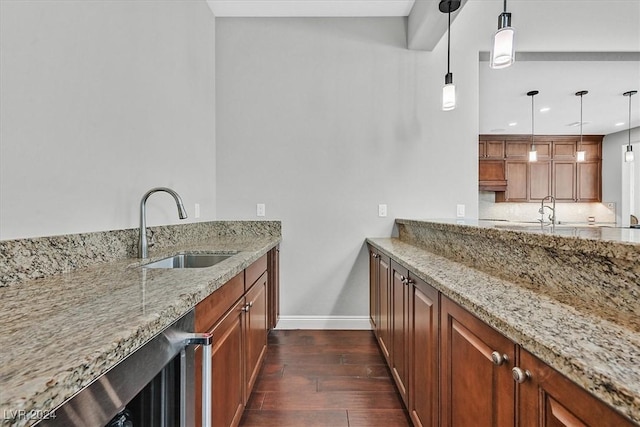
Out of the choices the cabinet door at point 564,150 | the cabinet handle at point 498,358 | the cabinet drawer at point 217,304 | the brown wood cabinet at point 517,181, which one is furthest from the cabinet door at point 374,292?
the cabinet door at point 564,150

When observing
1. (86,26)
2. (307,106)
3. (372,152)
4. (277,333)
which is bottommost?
(277,333)

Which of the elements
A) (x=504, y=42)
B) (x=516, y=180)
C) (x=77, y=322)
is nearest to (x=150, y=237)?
(x=77, y=322)

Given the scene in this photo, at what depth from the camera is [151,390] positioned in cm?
75

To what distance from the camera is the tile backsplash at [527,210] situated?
621 centimetres

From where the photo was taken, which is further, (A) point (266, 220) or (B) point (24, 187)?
(A) point (266, 220)

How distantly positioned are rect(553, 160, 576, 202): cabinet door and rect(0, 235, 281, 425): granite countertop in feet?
23.3

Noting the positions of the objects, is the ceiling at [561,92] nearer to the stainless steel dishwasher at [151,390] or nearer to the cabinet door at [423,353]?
the cabinet door at [423,353]

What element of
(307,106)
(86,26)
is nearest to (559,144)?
(307,106)

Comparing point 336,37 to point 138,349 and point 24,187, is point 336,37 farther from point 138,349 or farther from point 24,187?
point 138,349

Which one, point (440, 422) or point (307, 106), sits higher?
point (307, 106)

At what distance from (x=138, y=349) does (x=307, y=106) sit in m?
2.58

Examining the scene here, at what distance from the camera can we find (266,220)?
2.87m

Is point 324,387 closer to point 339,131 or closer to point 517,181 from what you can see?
point 339,131

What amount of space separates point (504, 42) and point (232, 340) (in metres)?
1.98
